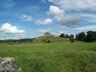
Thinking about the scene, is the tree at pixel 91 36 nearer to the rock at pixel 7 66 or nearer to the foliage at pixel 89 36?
the foliage at pixel 89 36

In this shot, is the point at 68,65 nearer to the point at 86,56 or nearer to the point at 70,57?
the point at 70,57

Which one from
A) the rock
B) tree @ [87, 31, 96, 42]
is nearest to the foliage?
tree @ [87, 31, 96, 42]

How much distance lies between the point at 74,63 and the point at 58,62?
7.85 ft

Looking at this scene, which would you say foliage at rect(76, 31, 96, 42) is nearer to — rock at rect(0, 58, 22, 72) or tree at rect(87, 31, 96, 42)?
tree at rect(87, 31, 96, 42)

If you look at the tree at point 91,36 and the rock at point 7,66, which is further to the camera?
the tree at point 91,36

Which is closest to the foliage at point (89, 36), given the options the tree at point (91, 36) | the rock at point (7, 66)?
the tree at point (91, 36)

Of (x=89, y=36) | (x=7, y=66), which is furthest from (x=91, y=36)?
(x=7, y=66)

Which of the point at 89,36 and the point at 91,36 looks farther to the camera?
the point at 89,36

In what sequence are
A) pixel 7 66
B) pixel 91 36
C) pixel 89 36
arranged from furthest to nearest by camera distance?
pixel 89 36 → pixel 91 36 → pixel 7 66

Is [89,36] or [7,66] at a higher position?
[89,36]

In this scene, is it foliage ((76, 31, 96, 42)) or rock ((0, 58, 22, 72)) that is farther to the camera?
foliage ((76, 31, 96, 42))

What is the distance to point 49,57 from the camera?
1658 centimetres

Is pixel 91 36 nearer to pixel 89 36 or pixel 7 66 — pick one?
pixel 89 36

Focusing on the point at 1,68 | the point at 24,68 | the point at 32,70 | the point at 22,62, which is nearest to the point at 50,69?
the point at 32,70
